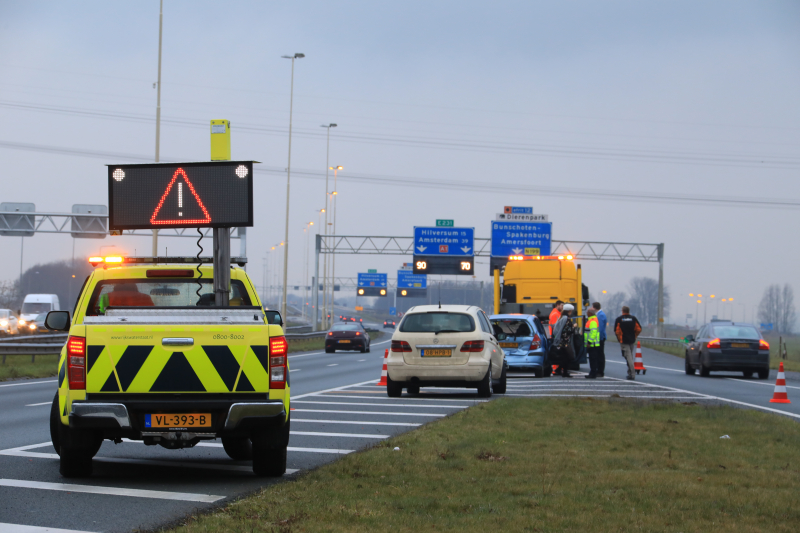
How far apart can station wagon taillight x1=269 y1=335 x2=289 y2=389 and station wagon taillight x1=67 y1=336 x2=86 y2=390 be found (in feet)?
4.50

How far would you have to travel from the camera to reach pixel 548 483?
25.2ft

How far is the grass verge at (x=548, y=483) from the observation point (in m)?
6.17

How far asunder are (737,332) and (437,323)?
12.9 meters

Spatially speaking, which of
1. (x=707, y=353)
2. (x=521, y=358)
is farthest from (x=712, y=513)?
(x=707, y=353)

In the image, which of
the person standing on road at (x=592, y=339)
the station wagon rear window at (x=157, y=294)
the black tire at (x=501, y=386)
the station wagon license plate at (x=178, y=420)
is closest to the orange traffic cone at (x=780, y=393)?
the black tire at (x=501, y=386)

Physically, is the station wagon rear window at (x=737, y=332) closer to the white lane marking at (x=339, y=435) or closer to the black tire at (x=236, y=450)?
the white lane marking at (x=339, y=435)

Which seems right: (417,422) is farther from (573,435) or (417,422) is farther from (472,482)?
(472,482)

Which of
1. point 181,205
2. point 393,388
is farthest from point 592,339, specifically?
point 181,205

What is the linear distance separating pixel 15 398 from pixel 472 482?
40.3 ft

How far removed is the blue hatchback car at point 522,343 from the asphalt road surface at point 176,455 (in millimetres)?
2891

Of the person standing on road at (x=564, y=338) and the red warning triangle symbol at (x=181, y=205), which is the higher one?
the red warning triangle symbol at (x=181, y=205)

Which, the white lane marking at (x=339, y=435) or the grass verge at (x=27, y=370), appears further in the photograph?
the grass verge at (x=27, y=370)

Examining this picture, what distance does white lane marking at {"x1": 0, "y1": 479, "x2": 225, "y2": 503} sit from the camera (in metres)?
7.28

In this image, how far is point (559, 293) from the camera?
29.1 m
